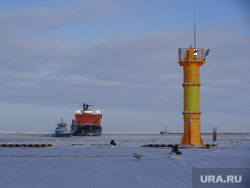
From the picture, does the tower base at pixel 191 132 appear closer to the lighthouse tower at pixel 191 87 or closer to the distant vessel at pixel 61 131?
the lighthouse tower at pixel 191 87

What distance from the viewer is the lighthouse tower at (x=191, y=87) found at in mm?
27031

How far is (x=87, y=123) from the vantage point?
121562 millimetres

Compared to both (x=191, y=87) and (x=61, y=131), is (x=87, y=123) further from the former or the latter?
(x=191, y=87)

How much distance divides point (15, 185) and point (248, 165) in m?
9.53

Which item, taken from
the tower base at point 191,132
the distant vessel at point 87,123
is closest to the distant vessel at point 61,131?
the distant vessel at point 87,123

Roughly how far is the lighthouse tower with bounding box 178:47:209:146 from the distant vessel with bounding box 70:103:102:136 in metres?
91.6

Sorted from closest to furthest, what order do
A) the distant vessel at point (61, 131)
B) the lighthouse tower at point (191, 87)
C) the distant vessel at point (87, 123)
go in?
the lighthouse tower at point (191, 87)
the distant vessel at point (87, 123)
the distant vessel at point (61, 131)

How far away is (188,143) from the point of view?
27984 mm

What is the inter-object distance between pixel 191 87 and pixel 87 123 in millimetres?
96694

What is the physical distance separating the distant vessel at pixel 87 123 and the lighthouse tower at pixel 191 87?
91.6m

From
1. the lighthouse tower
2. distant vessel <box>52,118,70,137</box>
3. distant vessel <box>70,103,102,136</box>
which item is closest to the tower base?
the lighthouse tower

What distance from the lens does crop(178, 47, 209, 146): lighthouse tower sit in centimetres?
2703

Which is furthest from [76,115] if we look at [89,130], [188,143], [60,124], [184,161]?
[184,161]

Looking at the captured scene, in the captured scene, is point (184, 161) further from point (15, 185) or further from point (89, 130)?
point (89, 130)
